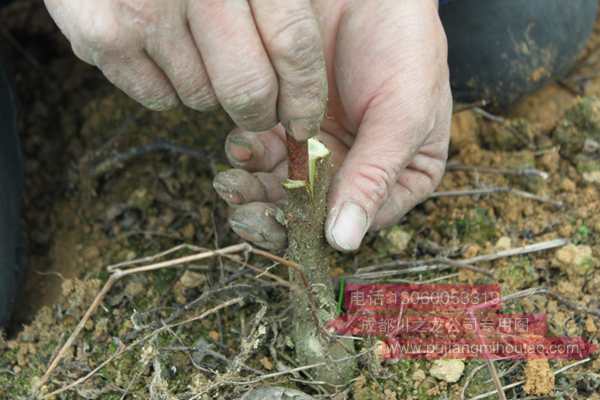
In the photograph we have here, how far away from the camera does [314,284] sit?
1.57m

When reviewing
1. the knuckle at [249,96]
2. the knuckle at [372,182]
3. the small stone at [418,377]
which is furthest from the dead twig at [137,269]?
the small stone at [418,377]

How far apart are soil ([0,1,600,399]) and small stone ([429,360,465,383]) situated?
2 centimetres

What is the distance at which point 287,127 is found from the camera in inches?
52.0

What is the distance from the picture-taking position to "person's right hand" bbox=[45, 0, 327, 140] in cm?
119

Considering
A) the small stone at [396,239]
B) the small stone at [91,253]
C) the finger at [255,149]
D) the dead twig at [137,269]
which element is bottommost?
the small stone at [396,239]

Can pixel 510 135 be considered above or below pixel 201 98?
below

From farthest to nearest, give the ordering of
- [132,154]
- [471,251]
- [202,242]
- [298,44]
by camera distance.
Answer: [132,154] < [202,242] < [471,251] < [298,44]

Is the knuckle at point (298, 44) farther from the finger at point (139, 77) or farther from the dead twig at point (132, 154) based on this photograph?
the dead twig at point (132, 154)

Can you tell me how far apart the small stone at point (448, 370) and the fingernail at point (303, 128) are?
2.19ft

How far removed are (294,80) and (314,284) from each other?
0.54 meters

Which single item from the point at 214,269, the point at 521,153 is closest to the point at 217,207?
the point at 214,269

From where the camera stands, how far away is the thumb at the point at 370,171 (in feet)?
4.82

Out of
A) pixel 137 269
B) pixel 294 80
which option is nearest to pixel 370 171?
pixel 294 80

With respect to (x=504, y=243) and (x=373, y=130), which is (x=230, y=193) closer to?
(x=373, y=130)
